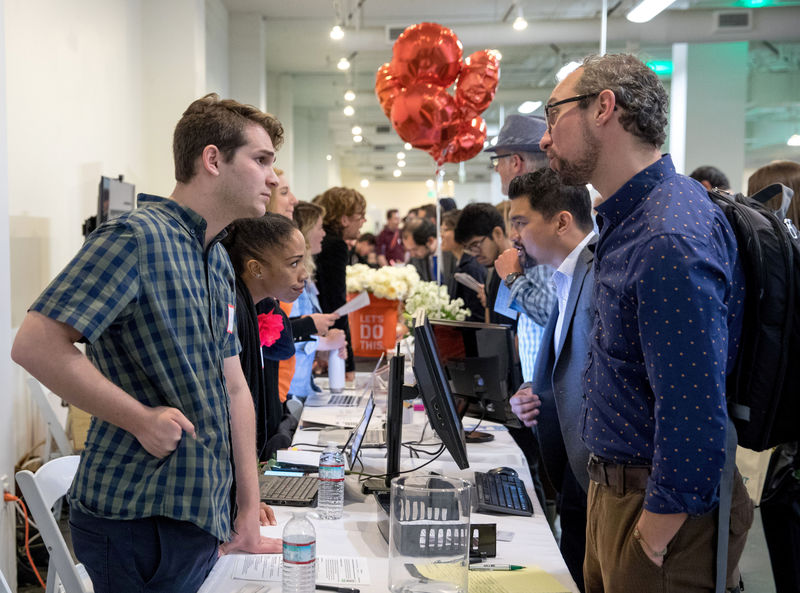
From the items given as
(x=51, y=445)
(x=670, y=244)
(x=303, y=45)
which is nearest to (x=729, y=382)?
(x=670, y=244)

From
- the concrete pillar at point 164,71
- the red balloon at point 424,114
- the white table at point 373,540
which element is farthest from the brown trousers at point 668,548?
the concrete pillar at point 164,71

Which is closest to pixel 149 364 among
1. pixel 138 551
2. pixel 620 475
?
pixel 138 551

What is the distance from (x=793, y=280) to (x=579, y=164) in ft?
1.51

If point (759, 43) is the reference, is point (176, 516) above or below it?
below

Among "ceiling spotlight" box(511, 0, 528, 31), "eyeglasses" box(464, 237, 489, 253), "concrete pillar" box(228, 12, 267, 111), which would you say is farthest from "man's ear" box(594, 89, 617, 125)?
"concrete pillar" box(228, 12, 267, 111)

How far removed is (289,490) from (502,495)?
1.91ft

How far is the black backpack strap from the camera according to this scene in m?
1.41

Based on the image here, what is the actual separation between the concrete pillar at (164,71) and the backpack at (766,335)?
228 inches

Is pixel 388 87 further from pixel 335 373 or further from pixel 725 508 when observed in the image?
pixel 725 508

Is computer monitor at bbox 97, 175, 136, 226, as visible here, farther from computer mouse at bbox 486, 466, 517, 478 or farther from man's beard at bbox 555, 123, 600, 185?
man's beard at bbox 555, 123, 600, 185

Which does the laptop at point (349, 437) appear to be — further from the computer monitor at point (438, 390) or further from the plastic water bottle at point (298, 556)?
the plastic water bottle at point (298, 556)

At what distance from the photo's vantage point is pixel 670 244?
135cm

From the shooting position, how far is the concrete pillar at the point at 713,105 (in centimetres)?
962

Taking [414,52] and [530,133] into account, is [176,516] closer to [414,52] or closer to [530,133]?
[530,133]
